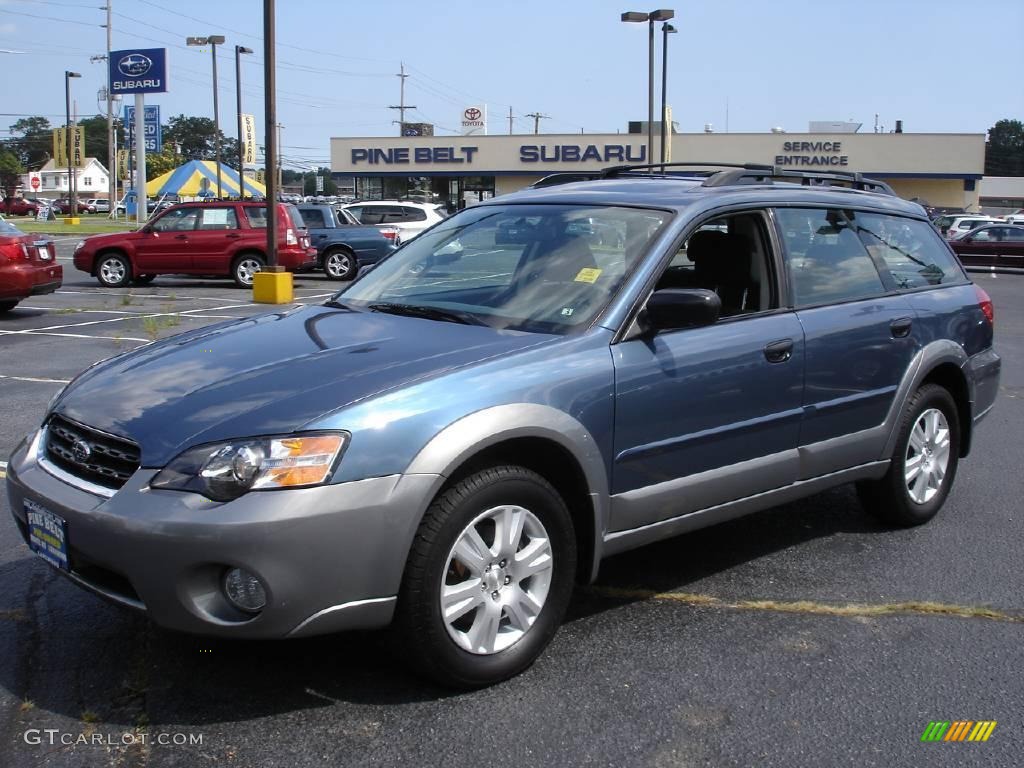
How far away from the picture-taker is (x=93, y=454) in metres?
3.39

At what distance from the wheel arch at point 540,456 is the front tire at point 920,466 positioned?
204cm

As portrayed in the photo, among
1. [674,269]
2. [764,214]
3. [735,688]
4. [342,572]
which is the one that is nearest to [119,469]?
[342,572]

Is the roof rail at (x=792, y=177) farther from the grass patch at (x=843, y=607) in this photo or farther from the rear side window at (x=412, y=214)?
the rear side window at (x=412, y=214)

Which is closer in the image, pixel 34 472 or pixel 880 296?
pixel 34 472

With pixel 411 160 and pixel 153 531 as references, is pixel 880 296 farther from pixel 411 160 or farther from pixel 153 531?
pixel 411 160

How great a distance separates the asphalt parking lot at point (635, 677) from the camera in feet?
10.2

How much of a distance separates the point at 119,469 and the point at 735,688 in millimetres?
2111

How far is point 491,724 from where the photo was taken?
3.25 m

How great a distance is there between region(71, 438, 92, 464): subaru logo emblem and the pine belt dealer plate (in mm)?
188

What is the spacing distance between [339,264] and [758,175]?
704 inches

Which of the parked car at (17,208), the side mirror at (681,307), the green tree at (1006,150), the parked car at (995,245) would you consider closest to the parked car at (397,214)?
the parked car at (995,245)

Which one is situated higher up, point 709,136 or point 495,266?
point 709,136

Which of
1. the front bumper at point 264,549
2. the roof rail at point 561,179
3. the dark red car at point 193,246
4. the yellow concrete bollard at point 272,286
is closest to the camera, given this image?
the front bumper at point 264,549

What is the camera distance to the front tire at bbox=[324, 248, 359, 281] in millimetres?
22172
